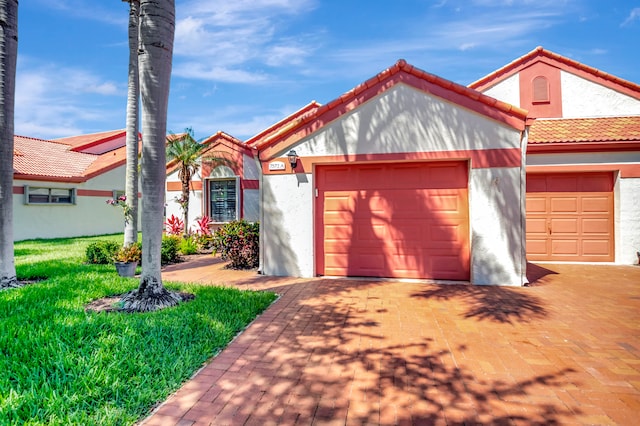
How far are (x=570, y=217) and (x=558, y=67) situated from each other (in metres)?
5.98

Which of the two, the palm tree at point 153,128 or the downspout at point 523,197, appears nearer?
the palm tree at point 153,128

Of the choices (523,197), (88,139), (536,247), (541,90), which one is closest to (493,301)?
(523,197)

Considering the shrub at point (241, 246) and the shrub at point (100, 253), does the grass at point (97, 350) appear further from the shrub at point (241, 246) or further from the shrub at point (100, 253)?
the shrub at point (100, 253)

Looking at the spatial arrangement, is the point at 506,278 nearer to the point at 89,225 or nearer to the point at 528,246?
the point at 528,246

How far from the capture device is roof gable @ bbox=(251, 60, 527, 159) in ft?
23.4

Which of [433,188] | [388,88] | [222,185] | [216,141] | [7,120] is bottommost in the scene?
[433,188]

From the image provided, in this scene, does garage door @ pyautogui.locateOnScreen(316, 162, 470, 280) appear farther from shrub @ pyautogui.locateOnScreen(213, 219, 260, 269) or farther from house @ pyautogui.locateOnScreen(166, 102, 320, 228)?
house @ pyautogui.locateOnScreen(166, 102, 320, 228)

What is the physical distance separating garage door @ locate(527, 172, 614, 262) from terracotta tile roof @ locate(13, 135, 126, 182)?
21693mm

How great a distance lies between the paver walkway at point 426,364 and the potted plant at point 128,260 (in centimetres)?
442

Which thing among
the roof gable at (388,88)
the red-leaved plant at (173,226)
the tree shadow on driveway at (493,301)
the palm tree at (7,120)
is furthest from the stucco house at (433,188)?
the red-leaved plant at (173,226)

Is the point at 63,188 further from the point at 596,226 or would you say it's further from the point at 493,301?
the point at 596,226

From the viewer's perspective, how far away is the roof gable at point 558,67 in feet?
37.5

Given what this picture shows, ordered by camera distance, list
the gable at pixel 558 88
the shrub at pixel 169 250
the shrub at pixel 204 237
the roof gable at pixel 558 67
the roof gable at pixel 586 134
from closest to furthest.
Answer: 1. the roof gable at pixel 586 134
2. the shrub at pixel 169 250
3. the roof gable at pixel 558 67
4. the gable at pixel 558 88
5. the shrub at pixel 204 237

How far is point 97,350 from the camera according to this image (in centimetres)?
370
